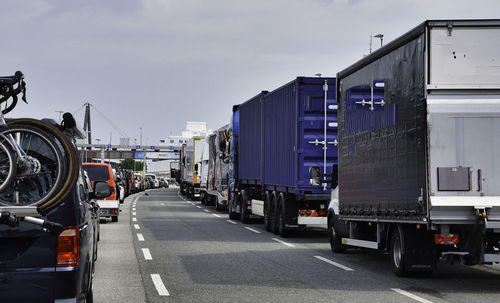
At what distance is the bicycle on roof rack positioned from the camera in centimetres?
570

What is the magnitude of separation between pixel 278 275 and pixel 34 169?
6.12 meters

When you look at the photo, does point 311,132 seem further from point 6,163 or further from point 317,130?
point 6,163

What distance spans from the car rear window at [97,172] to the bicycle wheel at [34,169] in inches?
654

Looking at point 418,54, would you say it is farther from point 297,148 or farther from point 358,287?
point 297,148

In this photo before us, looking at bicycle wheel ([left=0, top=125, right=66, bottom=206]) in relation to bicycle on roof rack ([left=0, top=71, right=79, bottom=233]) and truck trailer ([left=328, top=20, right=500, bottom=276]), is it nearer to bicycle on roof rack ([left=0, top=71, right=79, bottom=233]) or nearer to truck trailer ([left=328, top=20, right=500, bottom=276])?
bicycle on roof rack ([left=0, top=71, right=79, bottom=233])

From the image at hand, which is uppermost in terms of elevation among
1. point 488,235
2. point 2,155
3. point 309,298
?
point 2,155

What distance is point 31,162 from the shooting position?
6023 millimetres

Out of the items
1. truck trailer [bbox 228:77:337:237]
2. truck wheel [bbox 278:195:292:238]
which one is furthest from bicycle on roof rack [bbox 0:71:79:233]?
truck wheel [bbox 278:195:292:238]

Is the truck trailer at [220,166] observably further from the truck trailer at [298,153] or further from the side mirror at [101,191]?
the side mirror at [101,191]

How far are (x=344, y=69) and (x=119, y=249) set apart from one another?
227 inches

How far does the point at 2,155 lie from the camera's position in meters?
5.82

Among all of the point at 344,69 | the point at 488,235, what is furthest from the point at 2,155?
the point at 344,69

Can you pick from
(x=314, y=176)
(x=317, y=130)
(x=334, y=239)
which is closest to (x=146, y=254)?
(x=334, y=239)

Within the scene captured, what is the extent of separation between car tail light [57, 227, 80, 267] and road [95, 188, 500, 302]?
3382 mm
